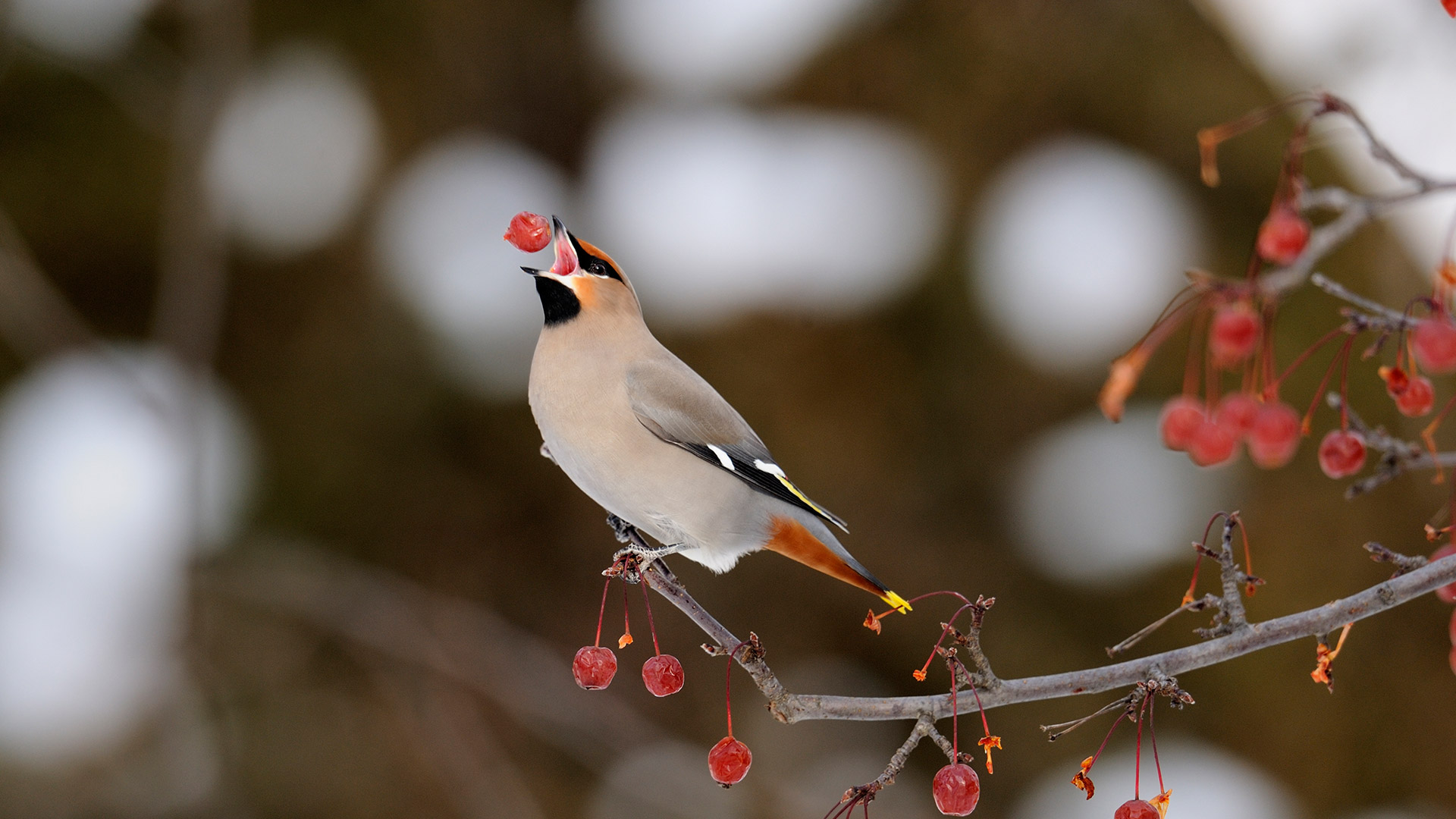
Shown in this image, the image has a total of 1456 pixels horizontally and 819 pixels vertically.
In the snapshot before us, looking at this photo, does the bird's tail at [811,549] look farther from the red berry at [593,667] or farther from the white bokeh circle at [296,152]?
the white bokeh circle at [296,152]

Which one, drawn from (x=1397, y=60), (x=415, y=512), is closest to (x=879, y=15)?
(x=1397, y=60)

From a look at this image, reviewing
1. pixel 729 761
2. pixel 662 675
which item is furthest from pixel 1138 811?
pixel 662 675

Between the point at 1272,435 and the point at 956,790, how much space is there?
1.68ft

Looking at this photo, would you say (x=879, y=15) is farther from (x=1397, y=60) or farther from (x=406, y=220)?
(x=406, y=220)

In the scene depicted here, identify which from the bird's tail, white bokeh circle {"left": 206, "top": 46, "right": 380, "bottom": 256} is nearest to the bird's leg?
the bird's tail

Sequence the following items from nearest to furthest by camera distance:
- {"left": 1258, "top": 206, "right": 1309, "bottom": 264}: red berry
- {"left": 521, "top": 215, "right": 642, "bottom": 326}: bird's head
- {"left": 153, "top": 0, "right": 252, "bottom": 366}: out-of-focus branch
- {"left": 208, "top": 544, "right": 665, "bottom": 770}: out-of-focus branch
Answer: {"left": 1258, "top": 206, "right": 1309, "bottom": 264}: red berry → {"left": 521, "top": 215, "right": 642, "bottom": 326}: bird's head → {"left": 153, "top": 0, "right": 252, "bottom": 366}: out-of-focus branch → {"left": 208, "top": 544, "right": 665, "bottom": 770}: out-of-focus branch

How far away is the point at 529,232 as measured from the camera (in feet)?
4.23

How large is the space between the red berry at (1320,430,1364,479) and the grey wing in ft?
A: 1.92

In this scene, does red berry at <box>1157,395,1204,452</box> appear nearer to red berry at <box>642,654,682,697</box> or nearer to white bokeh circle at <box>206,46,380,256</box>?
red berry at <box>642,654,682,697</box>

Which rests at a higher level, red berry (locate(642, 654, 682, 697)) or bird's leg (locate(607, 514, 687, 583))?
bird's leg (locate(607, 514, 687, 583))

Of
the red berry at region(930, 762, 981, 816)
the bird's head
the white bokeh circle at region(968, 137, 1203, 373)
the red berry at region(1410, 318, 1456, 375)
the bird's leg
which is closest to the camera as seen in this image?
the red berry at region(1410, 318, 1456, 375)

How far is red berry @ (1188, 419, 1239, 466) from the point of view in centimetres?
98

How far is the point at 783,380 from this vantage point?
12.3ft

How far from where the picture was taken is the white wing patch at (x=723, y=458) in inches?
59.2
